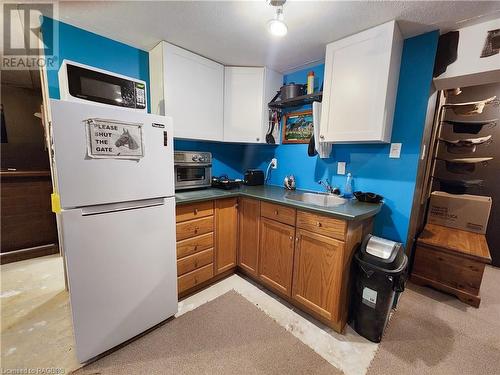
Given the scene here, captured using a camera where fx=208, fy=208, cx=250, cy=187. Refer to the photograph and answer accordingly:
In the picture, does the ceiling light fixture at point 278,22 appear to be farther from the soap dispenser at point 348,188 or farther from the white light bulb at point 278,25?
the soap dispenser at point 348,188

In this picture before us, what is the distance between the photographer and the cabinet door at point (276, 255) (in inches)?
70.8

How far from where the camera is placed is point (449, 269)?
1980mm

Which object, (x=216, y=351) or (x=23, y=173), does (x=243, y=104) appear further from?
(x=23, y=173)

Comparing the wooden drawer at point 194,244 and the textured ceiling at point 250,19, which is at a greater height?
the textured ceiling at point 250,19

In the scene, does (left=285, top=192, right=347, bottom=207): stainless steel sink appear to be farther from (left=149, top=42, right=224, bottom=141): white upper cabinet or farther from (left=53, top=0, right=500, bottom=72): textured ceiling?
(left=53, top=0, right=500, bottom=72): textured ceiling

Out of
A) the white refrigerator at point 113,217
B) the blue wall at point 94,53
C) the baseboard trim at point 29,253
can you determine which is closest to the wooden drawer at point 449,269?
the white refrigerator at point 113,217

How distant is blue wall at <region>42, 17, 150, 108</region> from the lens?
5.40 ft

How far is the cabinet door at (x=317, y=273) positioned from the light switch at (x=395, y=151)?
0.95 metres

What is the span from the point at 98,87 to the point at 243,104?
4.50 feet

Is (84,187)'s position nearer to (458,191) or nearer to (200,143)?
(200,143)

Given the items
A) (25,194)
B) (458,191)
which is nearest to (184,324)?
(25,194)

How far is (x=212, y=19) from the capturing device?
1.53m

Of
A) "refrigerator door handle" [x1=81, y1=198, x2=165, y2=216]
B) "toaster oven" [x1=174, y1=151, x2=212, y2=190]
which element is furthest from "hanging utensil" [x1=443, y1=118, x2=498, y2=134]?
"refrigerator door handle" [x1=81, y1=198, x2=165, y2=216]

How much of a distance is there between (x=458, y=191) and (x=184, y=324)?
333 cm
